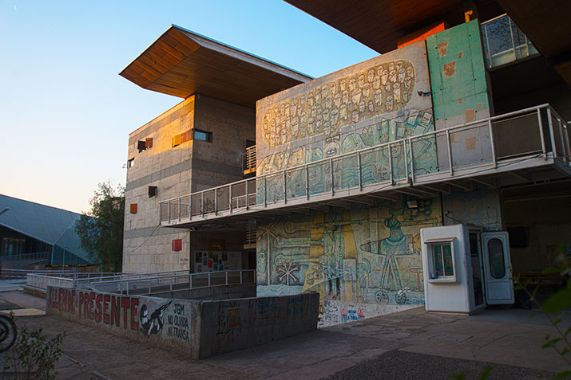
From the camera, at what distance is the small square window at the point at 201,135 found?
91.1 ft

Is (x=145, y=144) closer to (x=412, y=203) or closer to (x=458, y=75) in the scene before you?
(x=412, y=203)

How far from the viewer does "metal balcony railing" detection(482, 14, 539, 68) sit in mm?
13680

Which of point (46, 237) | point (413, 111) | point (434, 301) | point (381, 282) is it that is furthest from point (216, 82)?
point (46, 237)

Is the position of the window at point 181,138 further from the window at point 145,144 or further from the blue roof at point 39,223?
the blue roof at point 39,223

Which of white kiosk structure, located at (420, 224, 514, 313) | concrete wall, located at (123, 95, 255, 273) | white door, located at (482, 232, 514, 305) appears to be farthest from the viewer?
concrete wall, located at (123, 95, 255, 273)

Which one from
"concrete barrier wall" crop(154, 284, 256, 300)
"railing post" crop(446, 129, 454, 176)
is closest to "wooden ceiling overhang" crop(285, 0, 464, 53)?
"railing post" crop(446, 129, 454, 176)

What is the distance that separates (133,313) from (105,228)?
3380 cm

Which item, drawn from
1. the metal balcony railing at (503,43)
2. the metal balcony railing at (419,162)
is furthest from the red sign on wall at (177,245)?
the metal balcony railing at (503,43)

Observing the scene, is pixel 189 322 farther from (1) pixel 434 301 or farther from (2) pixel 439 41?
(2) pixel 439 41

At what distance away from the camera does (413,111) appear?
51.5ft

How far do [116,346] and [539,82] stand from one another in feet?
54.5

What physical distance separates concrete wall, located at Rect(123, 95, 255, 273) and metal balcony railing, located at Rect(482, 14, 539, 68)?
18517 mm

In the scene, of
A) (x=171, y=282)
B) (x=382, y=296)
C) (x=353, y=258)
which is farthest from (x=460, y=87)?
(x=171, y=282)

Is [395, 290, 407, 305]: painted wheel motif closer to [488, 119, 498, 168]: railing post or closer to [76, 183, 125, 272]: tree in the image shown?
[488, 119, 498, 168]: railing post
